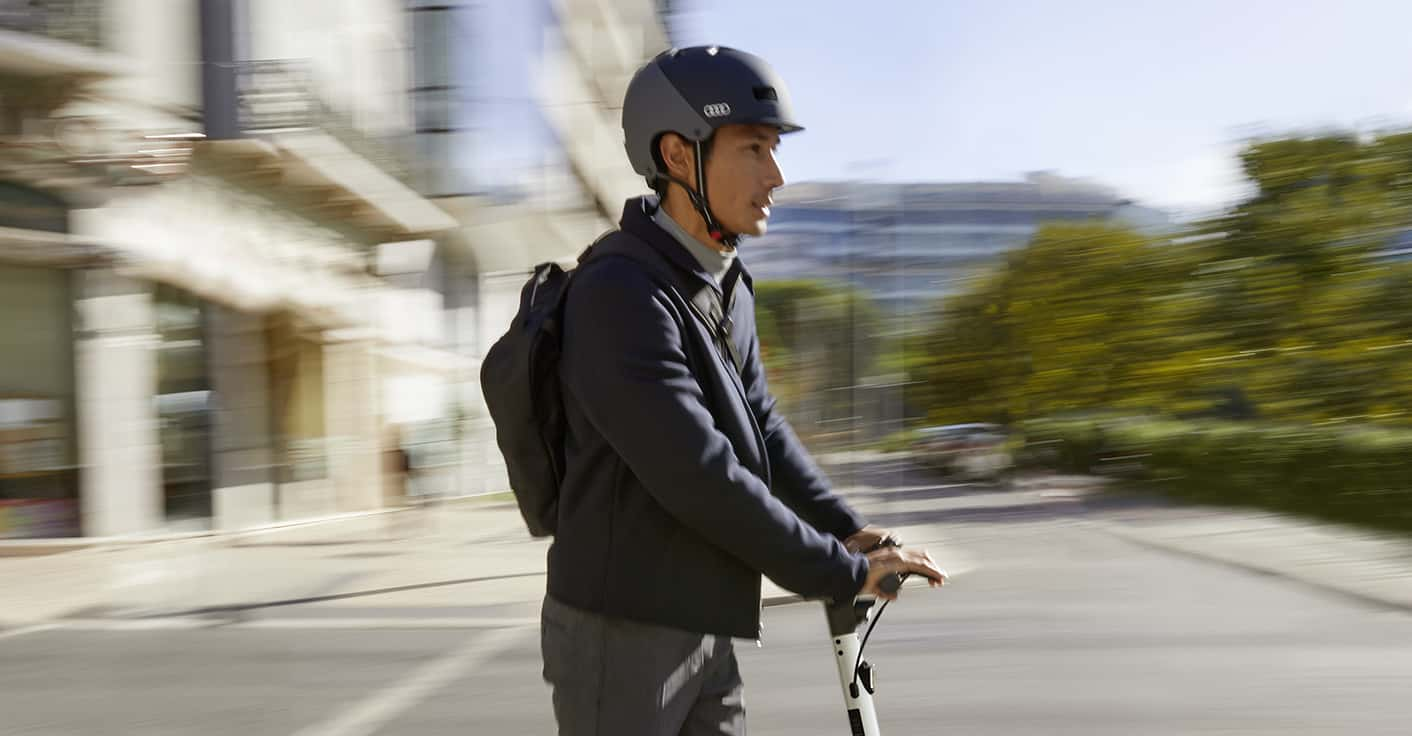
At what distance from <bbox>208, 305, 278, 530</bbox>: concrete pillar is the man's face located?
44.1 ft

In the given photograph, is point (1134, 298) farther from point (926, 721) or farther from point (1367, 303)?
point (926, 721)

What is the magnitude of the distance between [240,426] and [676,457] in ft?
47.9

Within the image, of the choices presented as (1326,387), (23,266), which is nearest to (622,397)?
(23,266)

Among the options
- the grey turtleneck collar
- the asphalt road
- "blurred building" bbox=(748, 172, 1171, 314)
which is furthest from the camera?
"blurred building" bbox=(748, 172, 1171, 314)

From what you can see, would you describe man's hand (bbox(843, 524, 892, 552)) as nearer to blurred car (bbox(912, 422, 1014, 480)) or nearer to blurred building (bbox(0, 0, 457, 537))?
blurred building (bbox(0, 0, 457, 537))

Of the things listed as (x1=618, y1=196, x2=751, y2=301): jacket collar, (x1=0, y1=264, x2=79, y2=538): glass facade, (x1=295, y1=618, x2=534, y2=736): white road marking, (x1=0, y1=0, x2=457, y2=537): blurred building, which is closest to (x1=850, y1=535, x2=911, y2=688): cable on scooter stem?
(x1=618, y1=196, x2=751, y2=301): jacket collar

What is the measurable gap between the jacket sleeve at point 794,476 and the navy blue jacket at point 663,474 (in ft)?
0.65

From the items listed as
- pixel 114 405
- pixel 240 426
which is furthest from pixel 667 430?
pixel 240 426

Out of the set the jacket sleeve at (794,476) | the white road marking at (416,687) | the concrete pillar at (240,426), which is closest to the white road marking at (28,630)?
the white road marking at (416,687)

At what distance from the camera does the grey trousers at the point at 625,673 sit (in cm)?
190

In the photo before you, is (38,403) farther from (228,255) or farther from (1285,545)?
(1285,545)

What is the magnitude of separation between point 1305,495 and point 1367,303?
7.38 ft

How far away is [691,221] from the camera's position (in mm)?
2037

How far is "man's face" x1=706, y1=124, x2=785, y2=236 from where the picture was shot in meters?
2.02
